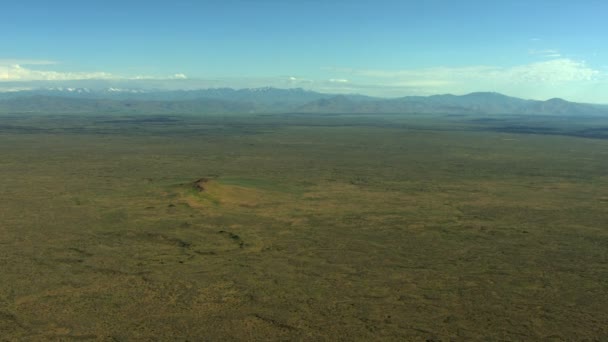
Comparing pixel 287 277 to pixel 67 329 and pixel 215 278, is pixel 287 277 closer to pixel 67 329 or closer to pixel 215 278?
pixel 215 278

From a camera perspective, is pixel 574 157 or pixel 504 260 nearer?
pixel 504 260

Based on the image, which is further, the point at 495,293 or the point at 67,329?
the point at 495,293

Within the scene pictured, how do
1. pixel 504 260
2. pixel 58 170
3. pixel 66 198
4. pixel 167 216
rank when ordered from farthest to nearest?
pixel 58 170, pixel 66 198, pixel 167 216, pixel 504 260

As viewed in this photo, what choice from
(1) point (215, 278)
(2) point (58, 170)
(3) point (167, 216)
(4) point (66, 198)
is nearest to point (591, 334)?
(1) point (215, 278)

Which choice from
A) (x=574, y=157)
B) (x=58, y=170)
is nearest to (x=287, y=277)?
(x=58, y=170)

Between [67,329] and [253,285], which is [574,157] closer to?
[253,285]

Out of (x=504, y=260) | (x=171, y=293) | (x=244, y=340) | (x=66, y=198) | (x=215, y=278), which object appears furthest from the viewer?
(x=66, y=198)
